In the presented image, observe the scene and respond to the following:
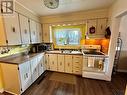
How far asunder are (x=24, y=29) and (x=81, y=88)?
2588 mm

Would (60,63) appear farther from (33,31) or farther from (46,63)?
(33,31)

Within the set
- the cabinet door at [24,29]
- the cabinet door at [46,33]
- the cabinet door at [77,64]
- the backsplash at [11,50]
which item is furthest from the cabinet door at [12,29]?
the cabinet door at [77,64]

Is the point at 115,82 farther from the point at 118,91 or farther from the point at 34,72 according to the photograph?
the point at 34,72

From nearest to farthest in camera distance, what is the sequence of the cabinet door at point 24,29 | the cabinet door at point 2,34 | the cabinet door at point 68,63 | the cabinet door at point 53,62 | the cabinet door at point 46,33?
the cabinet door at point 2,34, the cabinet door at point 24,29, the cabinet door at point 68,63, the cabinet door at point 53,62, the cabinet door at point 46,33

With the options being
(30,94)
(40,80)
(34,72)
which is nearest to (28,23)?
(34,72)


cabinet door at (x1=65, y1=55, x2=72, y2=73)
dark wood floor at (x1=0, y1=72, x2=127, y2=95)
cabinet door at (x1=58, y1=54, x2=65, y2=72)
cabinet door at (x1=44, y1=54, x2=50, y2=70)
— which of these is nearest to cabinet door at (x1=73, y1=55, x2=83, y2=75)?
cabinet door at (x1=65, y1=55, x2=72, y2=73)

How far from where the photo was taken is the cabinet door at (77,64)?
2.93 metres

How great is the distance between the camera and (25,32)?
258 cm

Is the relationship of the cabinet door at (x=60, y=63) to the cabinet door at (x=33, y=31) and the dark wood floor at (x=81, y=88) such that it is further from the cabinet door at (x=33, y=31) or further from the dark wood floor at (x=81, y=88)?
the cabinet door at (x=33, y=31)

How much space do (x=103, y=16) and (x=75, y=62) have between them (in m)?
2.00

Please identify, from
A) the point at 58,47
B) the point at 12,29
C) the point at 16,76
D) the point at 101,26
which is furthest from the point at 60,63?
the point at 101,26

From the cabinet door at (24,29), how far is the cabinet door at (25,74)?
0.84 m

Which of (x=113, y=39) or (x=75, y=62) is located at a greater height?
(x=113, y=39)

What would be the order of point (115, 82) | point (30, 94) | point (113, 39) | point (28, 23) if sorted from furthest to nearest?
point (28, 23), point (115, 82), point (113, 39), point (30, 94)
